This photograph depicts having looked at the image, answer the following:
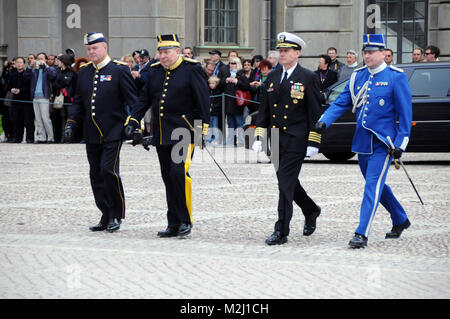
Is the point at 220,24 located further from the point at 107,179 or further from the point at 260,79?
the point at 107,179

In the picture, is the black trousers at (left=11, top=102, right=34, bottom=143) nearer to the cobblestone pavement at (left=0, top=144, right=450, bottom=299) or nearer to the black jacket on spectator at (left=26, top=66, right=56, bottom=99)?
the black jacket on spectator at (left=26, top=66, right=56, bottom=99)

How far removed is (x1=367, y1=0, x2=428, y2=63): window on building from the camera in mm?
23875

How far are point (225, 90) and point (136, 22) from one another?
22.4 ft

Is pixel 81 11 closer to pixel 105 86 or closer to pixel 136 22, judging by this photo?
pixel 136 22

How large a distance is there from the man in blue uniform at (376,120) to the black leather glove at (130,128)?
1732 millimetres

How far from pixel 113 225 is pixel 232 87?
1091cm

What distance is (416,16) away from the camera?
2397 cm

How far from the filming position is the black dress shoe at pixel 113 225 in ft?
31.6

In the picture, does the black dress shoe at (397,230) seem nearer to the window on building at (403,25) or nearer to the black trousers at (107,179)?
the black trousers at (107,179)

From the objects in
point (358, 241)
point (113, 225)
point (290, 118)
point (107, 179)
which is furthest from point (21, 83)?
point (358, 241)

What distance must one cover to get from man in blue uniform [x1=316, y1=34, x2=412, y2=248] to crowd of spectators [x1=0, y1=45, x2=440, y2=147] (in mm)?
9649

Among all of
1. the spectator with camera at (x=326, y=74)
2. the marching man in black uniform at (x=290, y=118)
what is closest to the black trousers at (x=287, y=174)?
the marching man in black uniform at (x=290, y=118)

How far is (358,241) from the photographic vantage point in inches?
340

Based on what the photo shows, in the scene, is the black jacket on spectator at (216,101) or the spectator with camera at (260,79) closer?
the spectator with camera at (260,79)
